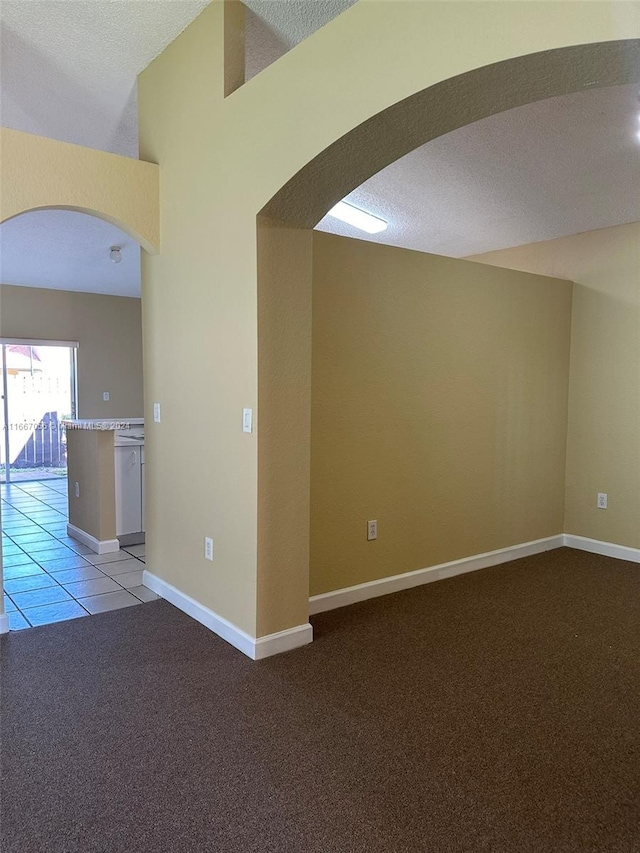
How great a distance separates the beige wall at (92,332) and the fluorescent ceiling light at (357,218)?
15.8 ft

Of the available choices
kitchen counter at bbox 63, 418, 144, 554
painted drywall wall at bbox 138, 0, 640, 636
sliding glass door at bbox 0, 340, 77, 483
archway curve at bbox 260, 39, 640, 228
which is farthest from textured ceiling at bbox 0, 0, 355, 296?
sliding glass door at bbox 0, 340, 77, 483

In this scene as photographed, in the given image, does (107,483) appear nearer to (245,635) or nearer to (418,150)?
(245,635)

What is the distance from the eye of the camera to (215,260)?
281 centimetres

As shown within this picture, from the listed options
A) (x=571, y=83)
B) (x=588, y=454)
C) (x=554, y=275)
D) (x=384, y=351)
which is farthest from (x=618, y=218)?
(x=571, y=83)

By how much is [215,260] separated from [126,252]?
12.2 feet

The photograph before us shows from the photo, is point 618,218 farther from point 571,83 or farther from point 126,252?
point 126,252

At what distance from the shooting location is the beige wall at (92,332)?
7.48 metres

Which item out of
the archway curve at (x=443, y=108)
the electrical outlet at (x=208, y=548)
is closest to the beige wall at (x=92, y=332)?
the electrical outlet at (x=208, y=548)

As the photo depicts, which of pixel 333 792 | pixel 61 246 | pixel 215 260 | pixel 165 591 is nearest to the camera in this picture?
pixel 333 792

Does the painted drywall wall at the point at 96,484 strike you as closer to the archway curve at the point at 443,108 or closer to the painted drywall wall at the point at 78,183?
the painted drywall wall at the point at 78,183

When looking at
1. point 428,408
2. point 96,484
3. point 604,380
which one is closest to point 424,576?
point 428,408

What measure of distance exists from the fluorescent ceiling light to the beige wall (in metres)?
4.81

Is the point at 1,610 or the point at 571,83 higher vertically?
the point at 571,83

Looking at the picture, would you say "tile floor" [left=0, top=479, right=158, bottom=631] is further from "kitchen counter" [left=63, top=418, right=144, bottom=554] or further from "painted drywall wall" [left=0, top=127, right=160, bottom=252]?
"painted drywall wall" [left=0, top=127, right=160, bottom=252]
